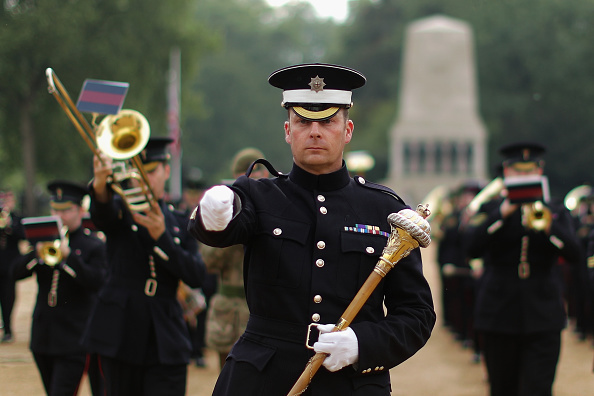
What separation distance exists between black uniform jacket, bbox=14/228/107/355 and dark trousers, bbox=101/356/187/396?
3.06ft

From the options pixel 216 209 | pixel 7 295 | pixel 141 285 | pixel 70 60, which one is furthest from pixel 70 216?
pixel 70 60

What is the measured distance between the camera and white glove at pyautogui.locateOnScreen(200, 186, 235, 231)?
346 centimetres

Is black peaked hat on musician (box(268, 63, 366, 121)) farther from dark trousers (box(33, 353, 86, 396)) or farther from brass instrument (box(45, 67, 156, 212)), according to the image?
dark trousers (box(33, 353, 86, 396))

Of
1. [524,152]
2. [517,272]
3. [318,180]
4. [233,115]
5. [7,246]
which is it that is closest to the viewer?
[318,180]

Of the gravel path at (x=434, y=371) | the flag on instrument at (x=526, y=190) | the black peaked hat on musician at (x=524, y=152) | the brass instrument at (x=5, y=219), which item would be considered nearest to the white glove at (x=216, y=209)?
the gravel path at (x=434, y=371)

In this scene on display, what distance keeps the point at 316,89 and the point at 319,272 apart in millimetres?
762

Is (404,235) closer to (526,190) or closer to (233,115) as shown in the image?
(526,190)

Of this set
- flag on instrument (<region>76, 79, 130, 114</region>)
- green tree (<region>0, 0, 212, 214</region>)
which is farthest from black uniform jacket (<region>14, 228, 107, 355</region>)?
green tree (<region>0, 0, 212, 214</region>)

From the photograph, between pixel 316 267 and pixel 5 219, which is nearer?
pixel 316 267

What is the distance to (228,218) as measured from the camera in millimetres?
3498

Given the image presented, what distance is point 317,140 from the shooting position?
378cm

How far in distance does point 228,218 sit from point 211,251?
3.92 meters

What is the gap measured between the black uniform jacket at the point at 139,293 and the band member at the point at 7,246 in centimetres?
719

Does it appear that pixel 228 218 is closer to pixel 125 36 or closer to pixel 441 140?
pixel 125 36
